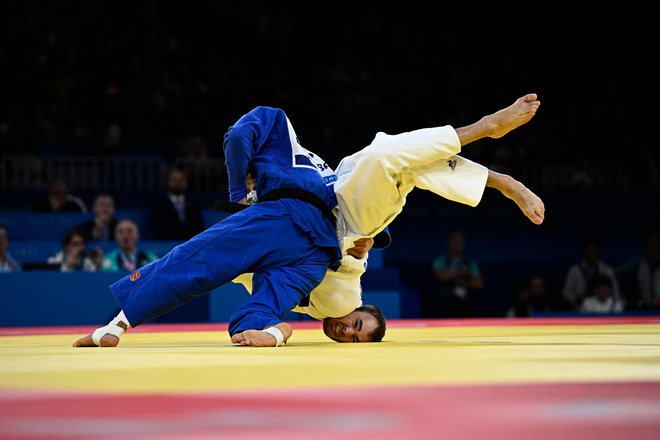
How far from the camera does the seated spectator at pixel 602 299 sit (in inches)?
289

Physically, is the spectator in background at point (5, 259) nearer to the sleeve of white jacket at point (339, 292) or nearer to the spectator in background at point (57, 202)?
the spectator in background at point (57, 202)

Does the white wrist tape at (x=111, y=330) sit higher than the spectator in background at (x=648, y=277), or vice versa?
the white wrist tape at (x=111, y=330)

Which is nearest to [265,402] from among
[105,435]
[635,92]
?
[105,435]

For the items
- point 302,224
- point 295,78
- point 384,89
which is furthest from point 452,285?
point 302,224

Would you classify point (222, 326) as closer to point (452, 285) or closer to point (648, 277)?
point (452, 285)

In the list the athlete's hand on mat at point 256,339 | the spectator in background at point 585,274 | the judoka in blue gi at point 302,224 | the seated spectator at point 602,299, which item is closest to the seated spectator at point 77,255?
the judoka in blue gi at point 302,224

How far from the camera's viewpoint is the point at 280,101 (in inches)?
392

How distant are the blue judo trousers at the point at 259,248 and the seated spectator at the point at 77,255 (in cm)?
285

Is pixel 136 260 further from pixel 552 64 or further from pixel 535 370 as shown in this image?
pixel 552 64

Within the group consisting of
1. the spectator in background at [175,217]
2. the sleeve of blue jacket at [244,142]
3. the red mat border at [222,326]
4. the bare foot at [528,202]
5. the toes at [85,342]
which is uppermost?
the sleeve of blue jacket at [244,142]

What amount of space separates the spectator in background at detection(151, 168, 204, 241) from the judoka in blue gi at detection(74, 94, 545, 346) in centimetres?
368

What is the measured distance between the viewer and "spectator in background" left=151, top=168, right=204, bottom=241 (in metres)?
7.10

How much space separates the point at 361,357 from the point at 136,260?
13.0 ft

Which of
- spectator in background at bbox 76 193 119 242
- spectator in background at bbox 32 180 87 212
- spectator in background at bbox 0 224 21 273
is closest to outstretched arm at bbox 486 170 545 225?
spectator in background at bbox 0 224 21 273
